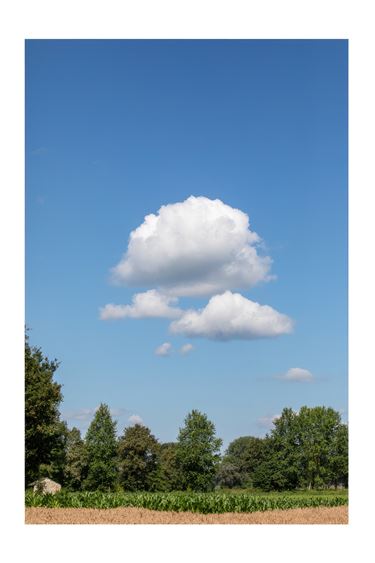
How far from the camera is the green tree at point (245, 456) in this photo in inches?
1046

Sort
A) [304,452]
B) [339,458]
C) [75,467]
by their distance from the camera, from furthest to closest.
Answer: [304,452], [339,458], [75,467]

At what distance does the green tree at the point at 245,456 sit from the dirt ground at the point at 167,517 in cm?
1762

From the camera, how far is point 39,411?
14.5m

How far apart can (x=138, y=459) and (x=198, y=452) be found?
3.07 meters

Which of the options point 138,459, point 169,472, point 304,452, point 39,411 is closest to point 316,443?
point 304,452

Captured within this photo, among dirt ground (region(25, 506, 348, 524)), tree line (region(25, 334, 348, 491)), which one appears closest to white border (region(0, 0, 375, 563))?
dirt ground (region(25, 506, 348, 524))

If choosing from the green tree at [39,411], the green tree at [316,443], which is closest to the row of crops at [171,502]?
the green tree at [39,411]

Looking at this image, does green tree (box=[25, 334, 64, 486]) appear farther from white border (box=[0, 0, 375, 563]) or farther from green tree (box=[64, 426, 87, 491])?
white border (box=[0, 0, 375, 563])

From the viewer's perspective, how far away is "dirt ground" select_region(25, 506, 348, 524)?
318 inches
